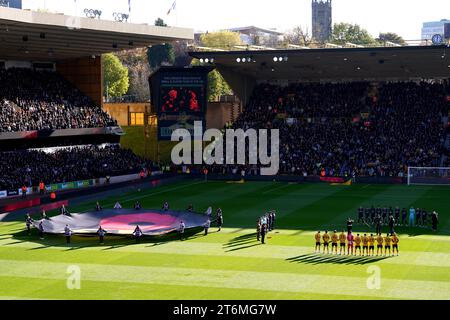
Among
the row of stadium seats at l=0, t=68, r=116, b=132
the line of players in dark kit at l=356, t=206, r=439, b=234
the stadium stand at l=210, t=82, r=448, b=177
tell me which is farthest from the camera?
the stadium stand at l=210, t=82, r=448, b=177

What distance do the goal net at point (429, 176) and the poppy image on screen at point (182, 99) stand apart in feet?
60.7

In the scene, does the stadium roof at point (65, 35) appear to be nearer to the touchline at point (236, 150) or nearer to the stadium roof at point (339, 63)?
the stadium roof at point (339, 63)

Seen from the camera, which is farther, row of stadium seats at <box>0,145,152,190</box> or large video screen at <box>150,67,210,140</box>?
large video screen at <box>150,67,210,140</box>

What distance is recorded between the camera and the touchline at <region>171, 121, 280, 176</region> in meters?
69.9

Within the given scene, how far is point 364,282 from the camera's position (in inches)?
1112

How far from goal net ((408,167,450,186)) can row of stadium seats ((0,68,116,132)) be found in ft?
90.5

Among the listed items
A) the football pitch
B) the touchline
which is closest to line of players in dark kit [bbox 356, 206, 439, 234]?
the football pitch

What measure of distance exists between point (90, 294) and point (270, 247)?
11.2 m

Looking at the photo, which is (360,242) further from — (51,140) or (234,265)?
(51,140)

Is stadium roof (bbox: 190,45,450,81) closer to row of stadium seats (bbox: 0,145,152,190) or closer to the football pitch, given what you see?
row of stadium seats (bbox: 0,145,152,190)

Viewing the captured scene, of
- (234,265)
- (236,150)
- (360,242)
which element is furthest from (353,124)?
(234,265)
